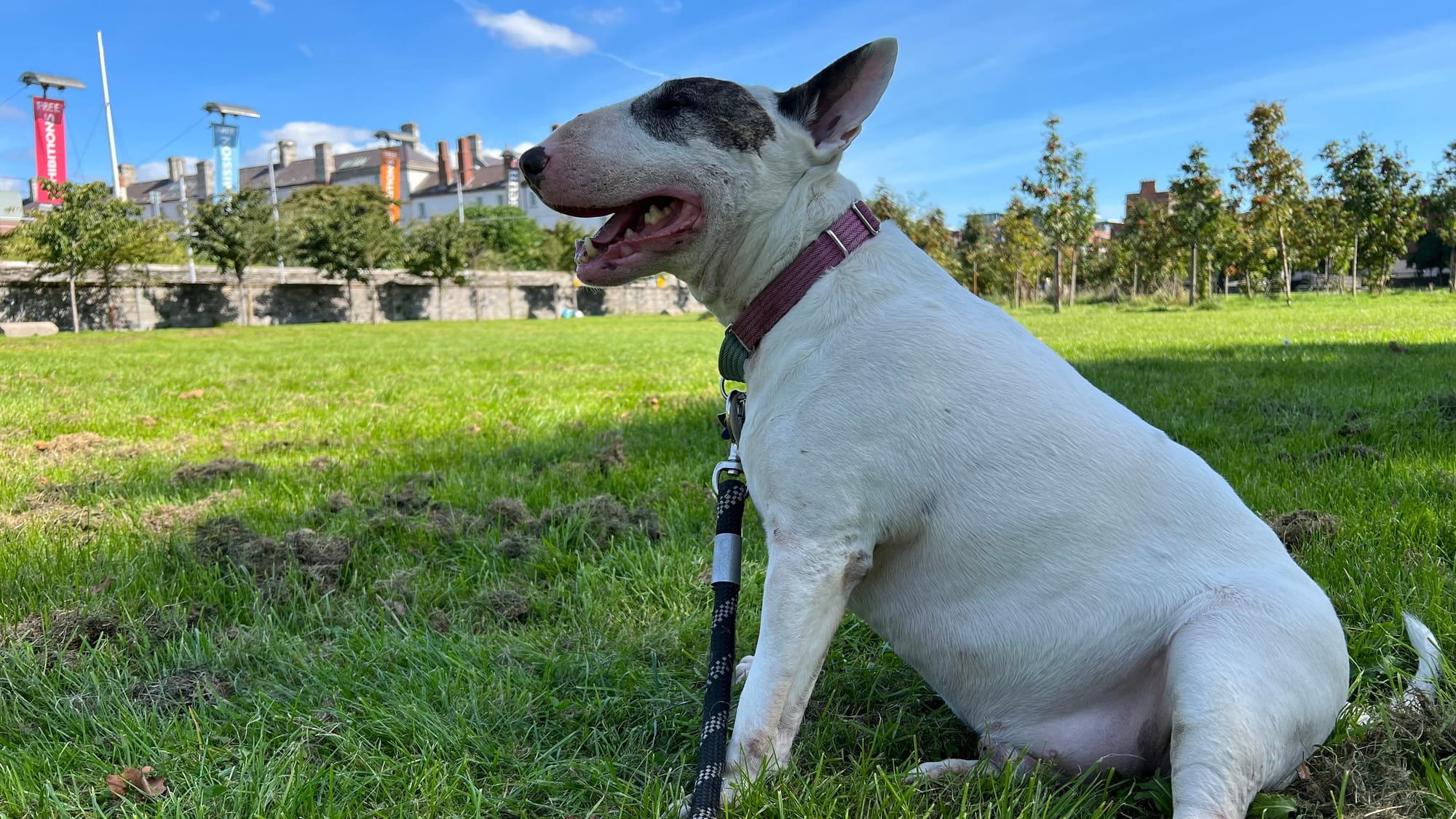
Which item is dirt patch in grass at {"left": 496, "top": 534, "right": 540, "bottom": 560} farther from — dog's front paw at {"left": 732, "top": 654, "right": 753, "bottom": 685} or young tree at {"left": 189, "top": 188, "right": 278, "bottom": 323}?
young tree at {"left": 189, "top": 188, "right": 278, "bottom": 323}

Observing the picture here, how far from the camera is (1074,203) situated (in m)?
30.2

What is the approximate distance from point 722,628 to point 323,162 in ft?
396

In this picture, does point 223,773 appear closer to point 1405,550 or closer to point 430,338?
point 1405,550

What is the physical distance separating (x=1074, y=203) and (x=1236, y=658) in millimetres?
31863

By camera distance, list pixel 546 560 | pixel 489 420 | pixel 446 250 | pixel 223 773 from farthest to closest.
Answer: pixel 446 250 < pixel 489 420 < pixel 546 560 < pixel 223 773

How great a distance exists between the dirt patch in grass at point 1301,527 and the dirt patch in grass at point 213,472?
16.7 ft

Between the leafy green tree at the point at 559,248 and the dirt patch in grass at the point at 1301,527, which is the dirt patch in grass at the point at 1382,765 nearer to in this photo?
the dirt patch in grass at the point at 1301,527

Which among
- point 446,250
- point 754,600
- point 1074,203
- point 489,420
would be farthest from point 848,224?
point 446,250

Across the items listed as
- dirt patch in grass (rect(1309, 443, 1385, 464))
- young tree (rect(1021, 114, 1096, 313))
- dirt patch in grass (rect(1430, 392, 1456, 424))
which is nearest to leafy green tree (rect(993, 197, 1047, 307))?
young tree (rect(1021, 114, 1096, 313))

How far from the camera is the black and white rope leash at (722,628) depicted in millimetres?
1732

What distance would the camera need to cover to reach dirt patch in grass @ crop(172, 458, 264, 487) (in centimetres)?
479

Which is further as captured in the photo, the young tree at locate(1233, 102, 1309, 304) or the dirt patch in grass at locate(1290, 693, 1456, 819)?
the young tree at locate(1233, 102, 1309, 304)

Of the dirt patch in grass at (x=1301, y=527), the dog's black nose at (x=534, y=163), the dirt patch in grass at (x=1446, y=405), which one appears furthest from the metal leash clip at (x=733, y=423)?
the dirt patch in grass at (x=1446, y=405)

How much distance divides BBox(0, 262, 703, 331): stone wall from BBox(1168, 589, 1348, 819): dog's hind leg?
2688 cm
